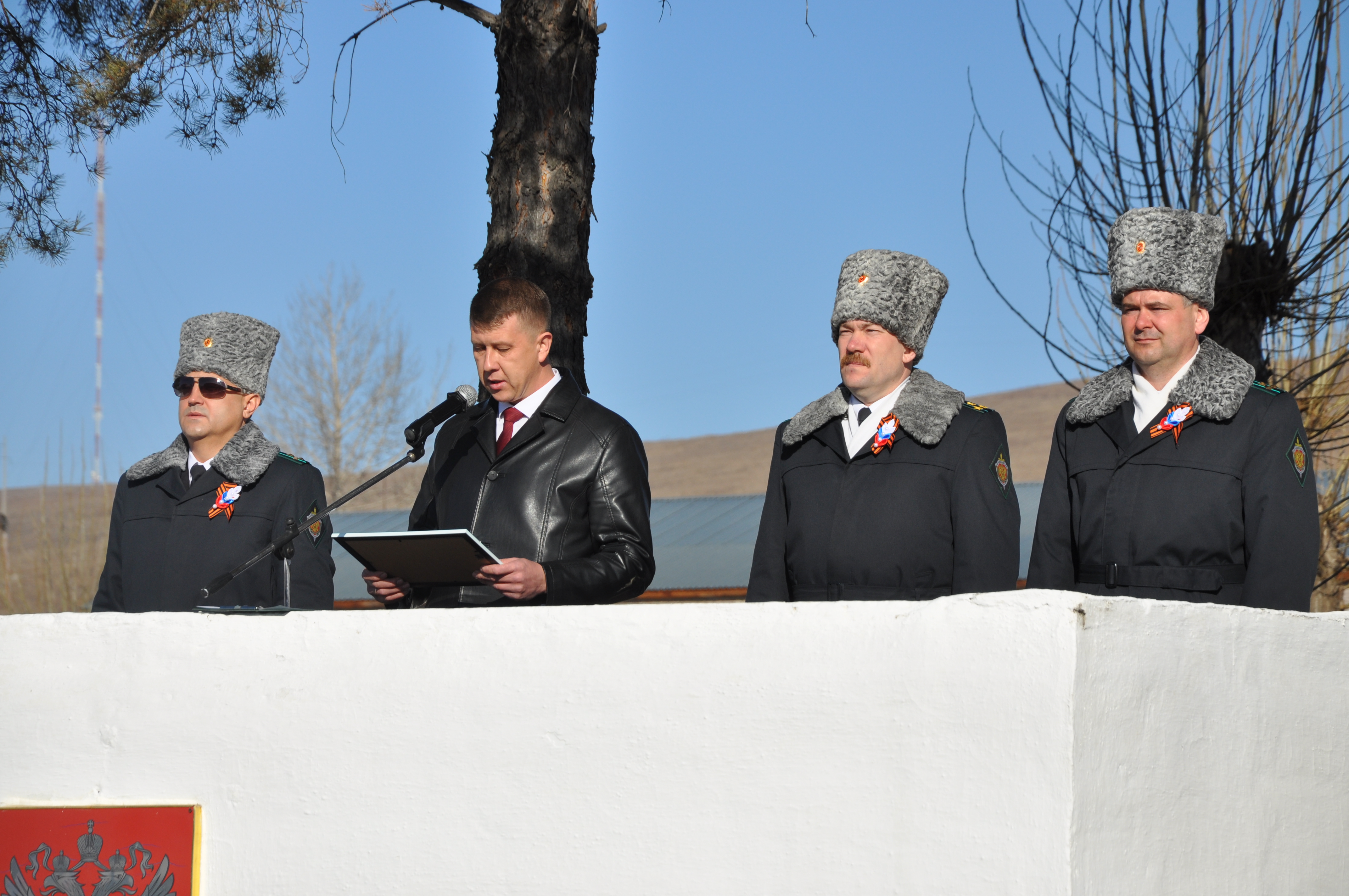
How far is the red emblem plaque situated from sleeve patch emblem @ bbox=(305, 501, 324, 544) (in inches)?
42.0

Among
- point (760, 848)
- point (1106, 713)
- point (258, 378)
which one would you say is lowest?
point (760, 848)

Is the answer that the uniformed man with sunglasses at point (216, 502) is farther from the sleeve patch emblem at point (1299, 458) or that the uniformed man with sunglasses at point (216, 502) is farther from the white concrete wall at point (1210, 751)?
the sleeve patch emblem at point (1299, 458)

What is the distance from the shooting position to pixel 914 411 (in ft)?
11.5

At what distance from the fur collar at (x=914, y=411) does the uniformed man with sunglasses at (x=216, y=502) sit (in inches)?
48.4

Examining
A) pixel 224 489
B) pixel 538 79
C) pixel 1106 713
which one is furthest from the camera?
pixel 538 79

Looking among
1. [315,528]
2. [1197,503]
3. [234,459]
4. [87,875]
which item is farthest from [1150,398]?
[87,875]

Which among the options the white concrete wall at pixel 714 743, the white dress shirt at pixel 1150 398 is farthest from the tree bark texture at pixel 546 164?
the white concrete wall at pixel 714 743

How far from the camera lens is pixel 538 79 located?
209 inches

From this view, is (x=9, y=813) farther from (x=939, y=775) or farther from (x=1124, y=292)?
(x=1124, y=292)

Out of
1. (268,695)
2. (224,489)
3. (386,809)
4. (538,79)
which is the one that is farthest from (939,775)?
(538,79)

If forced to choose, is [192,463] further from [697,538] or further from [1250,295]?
[697,538]

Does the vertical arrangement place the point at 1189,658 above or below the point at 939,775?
above

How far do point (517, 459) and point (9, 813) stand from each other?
4.59ft

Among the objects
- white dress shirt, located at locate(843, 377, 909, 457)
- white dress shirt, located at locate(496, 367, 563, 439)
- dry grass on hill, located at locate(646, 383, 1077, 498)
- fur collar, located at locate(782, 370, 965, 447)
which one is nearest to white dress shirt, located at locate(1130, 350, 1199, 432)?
fur collar, located at locate(782, 370, 965, 447)
